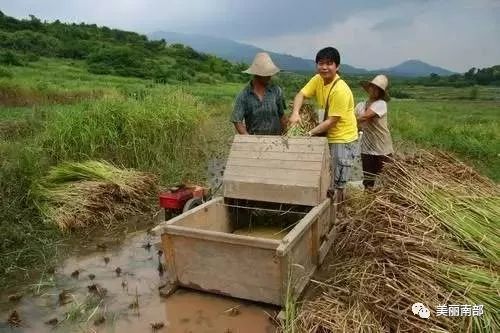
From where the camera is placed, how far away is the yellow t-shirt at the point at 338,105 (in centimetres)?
427

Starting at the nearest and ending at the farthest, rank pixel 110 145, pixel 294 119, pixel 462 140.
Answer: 1. pixel 294 119
2. pixel 110 145
3. pixel 462 140

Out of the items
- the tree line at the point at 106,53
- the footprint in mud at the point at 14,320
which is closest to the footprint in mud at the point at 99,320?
the footprint in mud at the point at 14,320

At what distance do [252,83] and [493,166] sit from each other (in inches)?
233

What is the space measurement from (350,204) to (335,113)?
1.07 m

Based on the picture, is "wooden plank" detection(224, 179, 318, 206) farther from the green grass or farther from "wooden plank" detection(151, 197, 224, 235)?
the green grass

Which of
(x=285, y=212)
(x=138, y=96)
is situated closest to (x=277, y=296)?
(x=285, y=212)

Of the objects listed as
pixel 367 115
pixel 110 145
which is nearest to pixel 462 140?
pixel 367 115

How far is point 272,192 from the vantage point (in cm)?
429

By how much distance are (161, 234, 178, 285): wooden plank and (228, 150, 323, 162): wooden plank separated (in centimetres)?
112

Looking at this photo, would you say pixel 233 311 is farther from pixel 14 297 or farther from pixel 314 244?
pixel 14 297

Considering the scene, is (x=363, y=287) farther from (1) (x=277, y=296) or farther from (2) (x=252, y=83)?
(2) (x=252, y=83)

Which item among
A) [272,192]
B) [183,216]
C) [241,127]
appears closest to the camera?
[183,216]

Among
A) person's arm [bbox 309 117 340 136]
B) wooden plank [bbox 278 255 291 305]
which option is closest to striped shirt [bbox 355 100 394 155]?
person's arm [bbox 309 117 340 136]

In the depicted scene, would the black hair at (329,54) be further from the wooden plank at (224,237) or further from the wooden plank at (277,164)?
Result: the wooden plank at (224,237)
